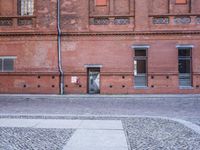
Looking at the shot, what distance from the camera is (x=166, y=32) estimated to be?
79.6 feet

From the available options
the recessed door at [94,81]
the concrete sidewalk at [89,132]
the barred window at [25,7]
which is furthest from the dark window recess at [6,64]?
the concrete sidewalk at [89,132]

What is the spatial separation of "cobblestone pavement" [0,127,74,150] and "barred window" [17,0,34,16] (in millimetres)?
18469

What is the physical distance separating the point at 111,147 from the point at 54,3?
20228mm

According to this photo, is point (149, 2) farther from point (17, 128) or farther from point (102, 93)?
point (17, 128)

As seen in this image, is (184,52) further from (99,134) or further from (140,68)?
(99,134)

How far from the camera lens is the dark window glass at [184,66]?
24.6 metres

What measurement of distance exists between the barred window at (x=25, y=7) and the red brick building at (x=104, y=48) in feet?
2.93

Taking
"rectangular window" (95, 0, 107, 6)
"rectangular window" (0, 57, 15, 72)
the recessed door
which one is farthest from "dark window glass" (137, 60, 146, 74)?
"rectangular window" (0, 57, 15, 72)

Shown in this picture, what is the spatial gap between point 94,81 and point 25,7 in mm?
9336

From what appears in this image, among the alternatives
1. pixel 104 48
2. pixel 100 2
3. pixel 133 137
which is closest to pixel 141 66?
pixel 104 48

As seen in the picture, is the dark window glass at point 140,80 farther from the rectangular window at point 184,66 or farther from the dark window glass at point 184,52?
the dark window glass at point 184,52

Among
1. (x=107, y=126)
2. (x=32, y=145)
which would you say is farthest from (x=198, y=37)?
(x=32, y=145)

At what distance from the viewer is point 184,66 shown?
2467cm

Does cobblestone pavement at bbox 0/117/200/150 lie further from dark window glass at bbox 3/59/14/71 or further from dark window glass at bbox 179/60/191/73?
dark window glass at bbox 3/59/14/71
